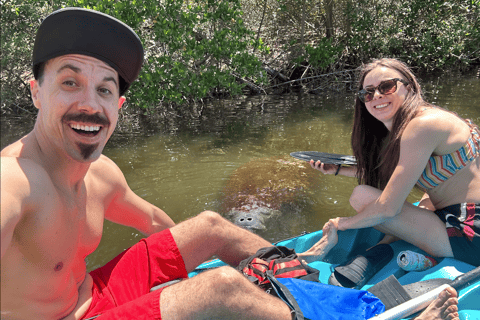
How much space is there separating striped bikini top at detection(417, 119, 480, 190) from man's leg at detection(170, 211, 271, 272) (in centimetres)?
125

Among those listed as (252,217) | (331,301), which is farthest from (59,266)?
(252,217)

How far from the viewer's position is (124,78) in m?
1.83

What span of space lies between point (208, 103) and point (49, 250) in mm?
10474

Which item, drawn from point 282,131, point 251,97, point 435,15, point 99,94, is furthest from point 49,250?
point 435,15

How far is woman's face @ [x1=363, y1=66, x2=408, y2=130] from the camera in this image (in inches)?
107

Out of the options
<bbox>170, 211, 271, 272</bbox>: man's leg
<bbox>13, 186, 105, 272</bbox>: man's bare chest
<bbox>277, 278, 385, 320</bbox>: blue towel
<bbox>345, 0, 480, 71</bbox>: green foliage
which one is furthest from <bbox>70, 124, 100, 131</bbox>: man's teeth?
<bbox>345, 0, 480, 71</bbox>: green foliage

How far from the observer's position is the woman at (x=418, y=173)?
2.51 m

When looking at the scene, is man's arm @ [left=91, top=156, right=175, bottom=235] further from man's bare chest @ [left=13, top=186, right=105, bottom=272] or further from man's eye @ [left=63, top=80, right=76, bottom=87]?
man's eye @ [left=63, top=80, right=76, bottom=87]

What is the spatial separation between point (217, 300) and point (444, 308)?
122 centimetres

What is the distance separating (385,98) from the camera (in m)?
2.74

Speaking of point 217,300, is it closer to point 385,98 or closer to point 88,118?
point 88,118

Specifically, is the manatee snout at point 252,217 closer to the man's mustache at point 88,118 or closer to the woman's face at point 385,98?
the woman's face at point 385,98

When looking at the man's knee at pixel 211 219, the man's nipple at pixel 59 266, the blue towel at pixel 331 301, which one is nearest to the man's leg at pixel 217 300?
the blue towel at pixel 331 301

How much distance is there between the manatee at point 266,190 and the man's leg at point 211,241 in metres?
1.56
